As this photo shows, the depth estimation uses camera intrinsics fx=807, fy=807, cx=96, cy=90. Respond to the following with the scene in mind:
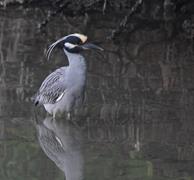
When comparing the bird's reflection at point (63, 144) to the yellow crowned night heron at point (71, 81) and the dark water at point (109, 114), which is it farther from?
the yellow crowned night heron at point (71, 81)

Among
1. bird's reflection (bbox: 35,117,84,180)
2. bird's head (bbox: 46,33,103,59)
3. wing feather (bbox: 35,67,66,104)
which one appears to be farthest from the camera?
wing feather (bbox: 35,67,66,104)

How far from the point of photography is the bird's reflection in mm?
6855

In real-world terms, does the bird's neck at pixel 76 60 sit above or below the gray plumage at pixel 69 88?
above

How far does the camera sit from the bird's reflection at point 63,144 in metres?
6.86

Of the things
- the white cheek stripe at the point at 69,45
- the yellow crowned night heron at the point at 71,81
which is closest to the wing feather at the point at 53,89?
the yellow crowned night heron at the point at 71,81

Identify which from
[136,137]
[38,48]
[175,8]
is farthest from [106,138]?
[175,8]

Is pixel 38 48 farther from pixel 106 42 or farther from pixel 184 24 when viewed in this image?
pixel 184 24

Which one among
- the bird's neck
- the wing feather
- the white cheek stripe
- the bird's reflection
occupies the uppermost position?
the white cheek stripe

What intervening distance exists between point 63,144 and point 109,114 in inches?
37.5

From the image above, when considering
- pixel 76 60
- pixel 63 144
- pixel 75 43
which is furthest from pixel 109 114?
pixel 63 144

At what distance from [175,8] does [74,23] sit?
1608 mm

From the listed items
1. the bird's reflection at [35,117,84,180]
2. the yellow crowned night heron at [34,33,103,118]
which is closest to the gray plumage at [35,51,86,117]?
the yellow crowned night heron at [34,33,103,118]

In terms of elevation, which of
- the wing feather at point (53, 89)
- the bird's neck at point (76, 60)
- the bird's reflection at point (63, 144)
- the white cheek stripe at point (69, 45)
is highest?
the white cheek stripe at point (69, 45)

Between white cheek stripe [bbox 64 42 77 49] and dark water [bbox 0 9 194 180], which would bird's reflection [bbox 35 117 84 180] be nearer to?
dark water [bbox 0 9 194 180]
